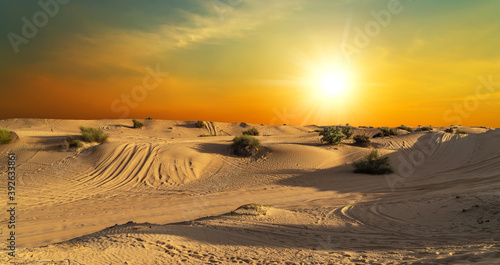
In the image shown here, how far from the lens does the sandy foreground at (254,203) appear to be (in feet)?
16.6

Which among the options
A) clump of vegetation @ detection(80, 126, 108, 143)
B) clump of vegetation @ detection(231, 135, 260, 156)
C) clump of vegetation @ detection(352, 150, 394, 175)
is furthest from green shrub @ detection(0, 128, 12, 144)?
clump of vegetation @ detection(352, 150, 394, 175)

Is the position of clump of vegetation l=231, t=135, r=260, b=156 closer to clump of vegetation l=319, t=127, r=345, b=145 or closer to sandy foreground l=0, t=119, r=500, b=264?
sandy foreground l=0, t=119, r=500, b=264

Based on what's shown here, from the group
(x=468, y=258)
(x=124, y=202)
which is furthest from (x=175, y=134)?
(x=468, y=258)

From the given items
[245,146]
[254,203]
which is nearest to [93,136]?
[245,146]

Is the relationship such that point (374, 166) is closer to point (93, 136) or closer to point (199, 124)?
point (93, 136)

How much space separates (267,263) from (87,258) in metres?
2.82

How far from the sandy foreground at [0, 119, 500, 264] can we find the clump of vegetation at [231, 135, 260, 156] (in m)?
0.51

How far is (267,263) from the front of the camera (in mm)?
4688

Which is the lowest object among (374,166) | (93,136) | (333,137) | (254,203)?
(254,203)

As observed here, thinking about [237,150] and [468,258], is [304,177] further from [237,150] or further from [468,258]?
[468,258]

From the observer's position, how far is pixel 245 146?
17922 mm

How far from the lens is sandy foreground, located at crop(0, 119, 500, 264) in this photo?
5.06 m

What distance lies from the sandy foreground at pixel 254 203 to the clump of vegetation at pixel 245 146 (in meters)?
0.51

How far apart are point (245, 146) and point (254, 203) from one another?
29.1 feet
